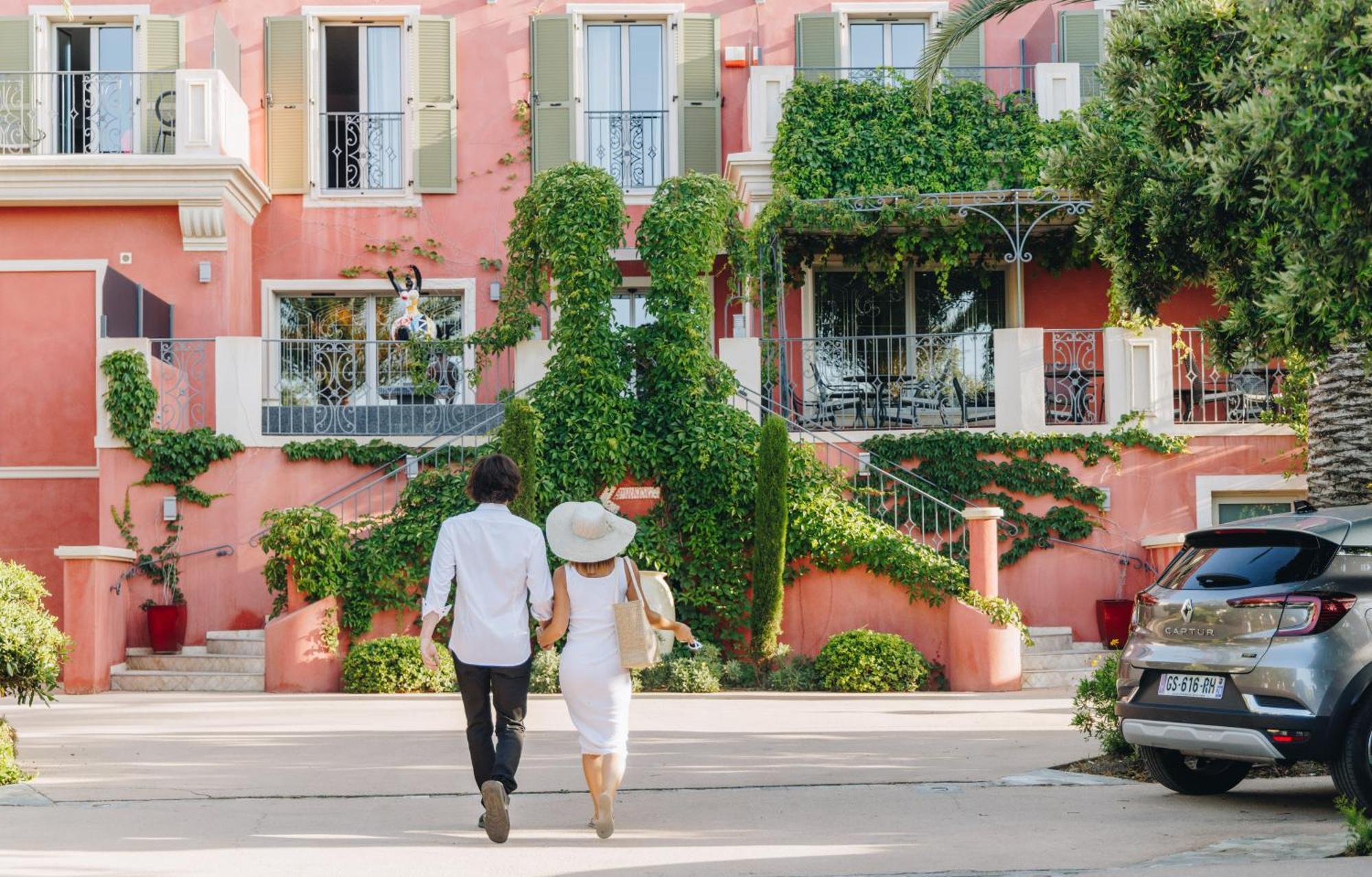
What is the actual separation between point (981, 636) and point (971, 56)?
880cm

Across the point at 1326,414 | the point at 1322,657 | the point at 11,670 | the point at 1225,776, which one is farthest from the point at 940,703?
the point at 11,670

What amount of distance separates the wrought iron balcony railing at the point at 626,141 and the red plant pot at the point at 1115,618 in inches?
316

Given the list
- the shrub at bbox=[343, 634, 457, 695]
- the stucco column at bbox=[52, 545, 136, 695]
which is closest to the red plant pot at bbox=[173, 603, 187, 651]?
the stucco column at bbox=[52, 545, 136, 695]

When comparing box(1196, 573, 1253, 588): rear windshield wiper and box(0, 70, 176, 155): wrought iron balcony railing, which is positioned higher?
box(0, 70, 176, 155): wrought iron balcony railing

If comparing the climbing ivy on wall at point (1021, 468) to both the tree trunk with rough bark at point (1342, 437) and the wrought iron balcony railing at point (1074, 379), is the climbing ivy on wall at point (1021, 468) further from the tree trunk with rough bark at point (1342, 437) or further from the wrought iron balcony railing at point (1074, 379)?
the tree trunk with rough bark at point (1342, 437)

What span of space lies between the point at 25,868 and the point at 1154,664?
527 centimetres

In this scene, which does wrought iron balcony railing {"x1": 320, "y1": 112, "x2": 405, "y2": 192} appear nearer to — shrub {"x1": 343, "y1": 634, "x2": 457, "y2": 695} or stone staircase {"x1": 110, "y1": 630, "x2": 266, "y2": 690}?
stone staircase {"x1": 110, "y1": 630, "x2": 266, "y2": 690}

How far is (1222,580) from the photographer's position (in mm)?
7898

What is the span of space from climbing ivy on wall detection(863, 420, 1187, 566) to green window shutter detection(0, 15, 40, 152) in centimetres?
1103

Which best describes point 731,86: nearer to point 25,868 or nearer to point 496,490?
point 496,490

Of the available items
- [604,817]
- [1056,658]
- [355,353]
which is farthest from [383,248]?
[604,817]

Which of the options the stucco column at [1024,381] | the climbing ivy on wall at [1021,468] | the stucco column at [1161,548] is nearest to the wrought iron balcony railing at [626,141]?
the climbing ivy on wall at [1021,468]

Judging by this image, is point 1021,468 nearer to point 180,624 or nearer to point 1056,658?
point 1056,658

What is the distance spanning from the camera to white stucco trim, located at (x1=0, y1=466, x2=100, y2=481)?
1841 cm
